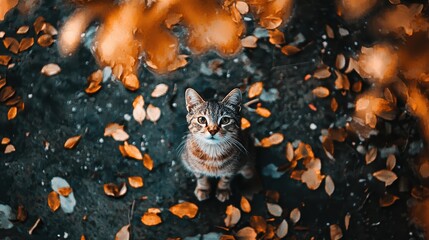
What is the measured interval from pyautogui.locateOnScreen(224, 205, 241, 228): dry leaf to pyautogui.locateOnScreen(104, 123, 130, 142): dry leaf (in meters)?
0.19

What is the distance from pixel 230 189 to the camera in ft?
3.10

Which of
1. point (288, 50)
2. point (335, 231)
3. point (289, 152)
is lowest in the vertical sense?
point (335, 231)

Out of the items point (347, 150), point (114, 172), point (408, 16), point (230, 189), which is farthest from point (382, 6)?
point (114, 172)

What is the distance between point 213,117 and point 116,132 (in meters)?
0.18

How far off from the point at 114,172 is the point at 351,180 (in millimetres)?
362

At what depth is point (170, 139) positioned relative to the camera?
922mm

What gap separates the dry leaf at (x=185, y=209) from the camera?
0.94 meters

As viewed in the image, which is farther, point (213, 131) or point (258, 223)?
point (258, 223)

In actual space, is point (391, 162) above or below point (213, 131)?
below

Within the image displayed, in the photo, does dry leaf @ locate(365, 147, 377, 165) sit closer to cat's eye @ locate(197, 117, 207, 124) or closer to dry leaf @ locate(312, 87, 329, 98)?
dry leaf @ locate(312, 87, 329, 98)

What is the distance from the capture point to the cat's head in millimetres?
824

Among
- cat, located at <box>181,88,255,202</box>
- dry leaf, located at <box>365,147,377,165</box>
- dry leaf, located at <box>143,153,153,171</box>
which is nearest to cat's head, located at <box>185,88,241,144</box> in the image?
cat, located at <box>181,88,255,202</box>

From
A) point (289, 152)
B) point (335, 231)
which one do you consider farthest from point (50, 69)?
point (335, 231)

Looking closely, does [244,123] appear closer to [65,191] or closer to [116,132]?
[116,132]
